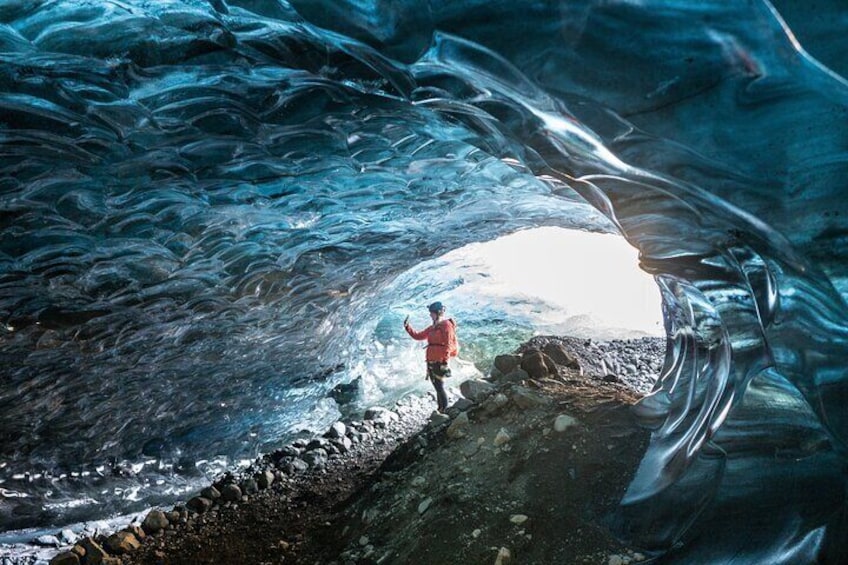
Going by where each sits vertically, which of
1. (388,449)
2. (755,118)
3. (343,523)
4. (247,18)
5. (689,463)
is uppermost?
(247,18)

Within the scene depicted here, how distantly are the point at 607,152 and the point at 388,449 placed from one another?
5.40 m

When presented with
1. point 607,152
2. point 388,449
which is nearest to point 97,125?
point 607,152

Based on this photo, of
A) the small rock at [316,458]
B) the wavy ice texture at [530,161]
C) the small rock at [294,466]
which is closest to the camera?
the wavy ice texture at [530,161]

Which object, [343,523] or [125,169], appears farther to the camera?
[343,523]

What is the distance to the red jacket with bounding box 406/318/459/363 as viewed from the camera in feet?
22.0

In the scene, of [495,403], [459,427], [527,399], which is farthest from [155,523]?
[527,399]

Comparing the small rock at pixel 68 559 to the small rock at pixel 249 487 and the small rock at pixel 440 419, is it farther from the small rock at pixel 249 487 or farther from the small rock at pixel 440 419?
the small rock at pixel 440 419

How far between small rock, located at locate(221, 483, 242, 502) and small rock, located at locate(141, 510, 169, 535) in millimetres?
572

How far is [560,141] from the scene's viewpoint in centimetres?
212

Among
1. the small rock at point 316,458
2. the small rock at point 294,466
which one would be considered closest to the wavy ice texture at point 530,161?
the small rock at point 294,466

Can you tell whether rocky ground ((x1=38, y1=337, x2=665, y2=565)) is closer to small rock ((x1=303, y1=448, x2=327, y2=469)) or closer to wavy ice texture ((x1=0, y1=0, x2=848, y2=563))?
small rock ((x1=303, y1=448, x2=327, y2=469))

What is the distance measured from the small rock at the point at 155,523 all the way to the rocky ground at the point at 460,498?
1 cm

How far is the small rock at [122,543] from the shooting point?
484 cm

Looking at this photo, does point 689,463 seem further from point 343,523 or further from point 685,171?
point 343,523
